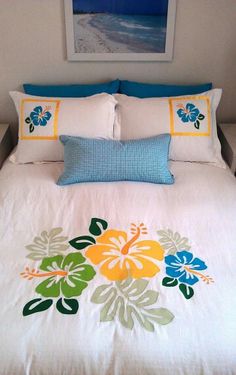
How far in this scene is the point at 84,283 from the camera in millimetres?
1305

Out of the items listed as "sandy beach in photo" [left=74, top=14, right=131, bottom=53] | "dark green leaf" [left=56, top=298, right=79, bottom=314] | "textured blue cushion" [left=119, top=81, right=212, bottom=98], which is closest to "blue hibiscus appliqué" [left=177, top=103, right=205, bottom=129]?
"textured blue cushion" [left=119, top=81, right=212, bottom=98]

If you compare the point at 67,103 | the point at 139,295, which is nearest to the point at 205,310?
the point at 139,295

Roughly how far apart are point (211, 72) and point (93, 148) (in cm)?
102

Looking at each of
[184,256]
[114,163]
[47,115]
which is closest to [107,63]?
[47,115]

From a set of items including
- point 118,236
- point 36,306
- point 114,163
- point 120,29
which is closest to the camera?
point 36,306

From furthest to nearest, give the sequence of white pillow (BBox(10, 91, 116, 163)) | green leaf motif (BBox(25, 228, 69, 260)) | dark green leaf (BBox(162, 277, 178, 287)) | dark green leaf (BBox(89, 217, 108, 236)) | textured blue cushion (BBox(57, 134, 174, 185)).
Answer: white pillow (BBox(10, 91, 116, 163)) → textured blue cushion (BBox(57, 134, 174, 185)) → dark green leaf (BBox(89, 217, 108, 236)) → green leaf motif (BBox(25, 228, 69, 260)) → dark green leaf (BBox(162, 277, 178, 287))

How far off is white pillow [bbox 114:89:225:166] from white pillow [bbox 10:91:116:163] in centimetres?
13

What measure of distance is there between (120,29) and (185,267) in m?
1.52

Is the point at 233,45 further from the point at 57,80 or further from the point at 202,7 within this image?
the point at 57,80

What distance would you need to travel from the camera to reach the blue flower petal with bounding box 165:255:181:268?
1385 mm

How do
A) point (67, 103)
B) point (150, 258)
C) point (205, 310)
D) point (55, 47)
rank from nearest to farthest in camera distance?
point (205, 310), point (150, 258), point (67, 103), point (55, 47)

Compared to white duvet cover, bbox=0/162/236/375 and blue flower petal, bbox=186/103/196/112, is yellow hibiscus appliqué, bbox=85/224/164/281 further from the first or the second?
blue flower petal, bbox=186/103/196/112

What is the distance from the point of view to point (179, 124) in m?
2.01

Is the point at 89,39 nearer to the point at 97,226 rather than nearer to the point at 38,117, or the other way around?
the point at 38,117
